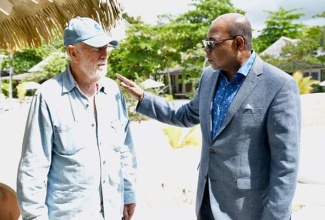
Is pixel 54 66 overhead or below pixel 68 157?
below

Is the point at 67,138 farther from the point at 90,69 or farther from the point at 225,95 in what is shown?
the point at 225,95

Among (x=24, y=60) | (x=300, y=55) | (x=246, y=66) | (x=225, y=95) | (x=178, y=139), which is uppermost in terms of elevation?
(x=246, y=66)

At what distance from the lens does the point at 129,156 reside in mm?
2631

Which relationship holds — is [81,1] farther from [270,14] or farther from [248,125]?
[270,14]

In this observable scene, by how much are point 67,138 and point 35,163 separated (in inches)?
7.7

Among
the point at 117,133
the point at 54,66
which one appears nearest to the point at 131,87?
the point at 117,133

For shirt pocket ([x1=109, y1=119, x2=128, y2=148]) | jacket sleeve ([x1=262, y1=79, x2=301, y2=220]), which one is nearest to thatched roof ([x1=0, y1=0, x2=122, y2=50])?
shirt pocket ([x1=109, y1=119, x2=128, y2=148])

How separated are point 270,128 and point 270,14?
4141 cm

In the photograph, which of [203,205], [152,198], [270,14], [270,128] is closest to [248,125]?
[270,128]

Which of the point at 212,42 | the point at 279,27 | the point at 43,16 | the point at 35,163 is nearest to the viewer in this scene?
the point at 35,163

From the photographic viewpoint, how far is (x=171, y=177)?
7230 millimetres

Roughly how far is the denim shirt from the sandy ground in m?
2.86

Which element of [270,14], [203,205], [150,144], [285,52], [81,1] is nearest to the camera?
[203,205]

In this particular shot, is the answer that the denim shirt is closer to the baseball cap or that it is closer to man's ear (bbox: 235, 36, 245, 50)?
the baseball cap
